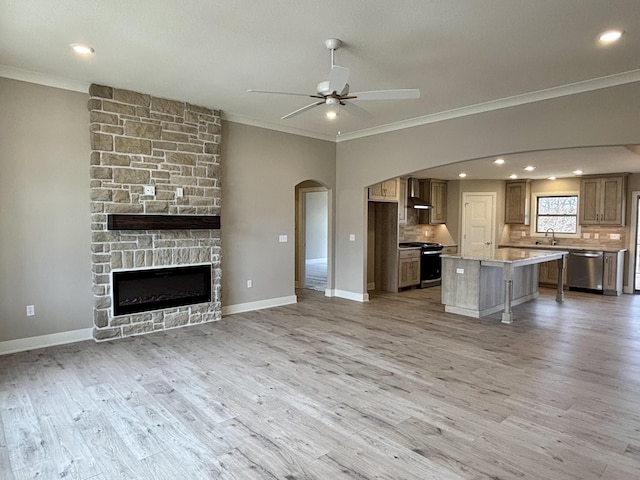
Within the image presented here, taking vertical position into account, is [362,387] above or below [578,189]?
below

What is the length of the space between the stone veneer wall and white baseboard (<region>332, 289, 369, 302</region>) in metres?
2.58

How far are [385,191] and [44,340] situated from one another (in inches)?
235

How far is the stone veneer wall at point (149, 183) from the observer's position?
15.5ft

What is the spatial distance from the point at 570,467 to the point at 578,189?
29.1ft

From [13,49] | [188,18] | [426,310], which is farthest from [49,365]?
[426,310]

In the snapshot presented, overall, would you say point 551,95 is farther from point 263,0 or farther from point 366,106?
point 263,0

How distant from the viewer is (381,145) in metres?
6.64

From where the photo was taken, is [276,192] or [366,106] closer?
[366,106]

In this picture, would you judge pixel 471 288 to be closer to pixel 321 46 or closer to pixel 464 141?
pixel 464 141

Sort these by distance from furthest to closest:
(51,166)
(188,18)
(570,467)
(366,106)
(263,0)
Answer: (366,106) < (51,166) < (188,18) < (263,0) < (570,467)

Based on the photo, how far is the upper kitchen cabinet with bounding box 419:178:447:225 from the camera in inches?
393

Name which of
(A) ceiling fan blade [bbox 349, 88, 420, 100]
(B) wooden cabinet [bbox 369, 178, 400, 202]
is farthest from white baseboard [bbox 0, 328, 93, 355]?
(B) wooden cabinet [bbox 369, 178, 400, 202]

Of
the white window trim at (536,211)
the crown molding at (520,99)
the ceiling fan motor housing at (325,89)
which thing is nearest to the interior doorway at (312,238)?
the crown molding at (520,99)

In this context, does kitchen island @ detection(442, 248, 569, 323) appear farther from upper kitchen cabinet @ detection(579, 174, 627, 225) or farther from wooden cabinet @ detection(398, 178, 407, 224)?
upper kitchen cabinet @ detection(579, 174, 627, 225)
